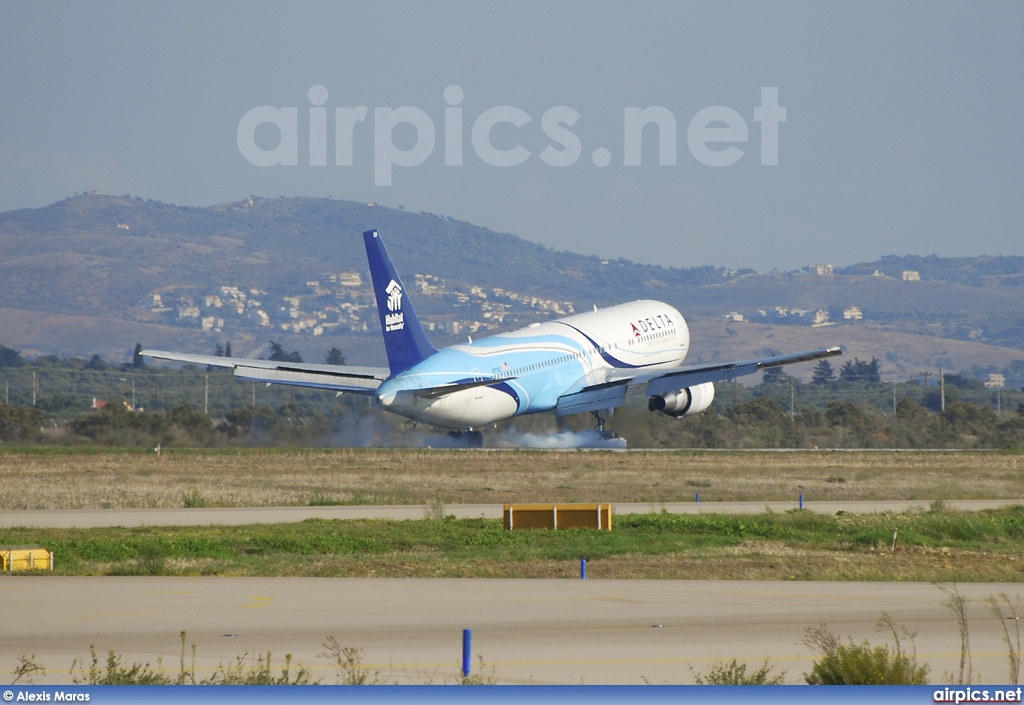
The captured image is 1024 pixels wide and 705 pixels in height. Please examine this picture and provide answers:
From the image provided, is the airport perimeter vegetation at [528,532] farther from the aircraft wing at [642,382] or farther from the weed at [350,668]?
the weed at [350,668]

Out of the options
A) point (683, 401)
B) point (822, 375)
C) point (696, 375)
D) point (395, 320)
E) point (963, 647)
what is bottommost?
point (963, 647)

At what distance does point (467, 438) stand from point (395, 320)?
9.98m

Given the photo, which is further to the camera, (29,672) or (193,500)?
(193,500)

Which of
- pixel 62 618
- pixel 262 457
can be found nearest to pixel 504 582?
pixel 62 618

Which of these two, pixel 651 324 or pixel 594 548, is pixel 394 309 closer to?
pixel 651 324

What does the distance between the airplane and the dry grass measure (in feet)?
7.44

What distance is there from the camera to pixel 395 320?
50.5m

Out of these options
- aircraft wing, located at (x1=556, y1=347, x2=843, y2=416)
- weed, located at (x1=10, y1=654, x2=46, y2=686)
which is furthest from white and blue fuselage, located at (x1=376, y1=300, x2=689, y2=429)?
weed, located at (x1=10, y1=654, x2=46, y2=686)

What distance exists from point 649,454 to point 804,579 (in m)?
34.7

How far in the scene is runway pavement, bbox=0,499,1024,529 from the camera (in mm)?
34656

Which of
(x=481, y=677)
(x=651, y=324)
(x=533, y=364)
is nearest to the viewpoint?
(x=481, y=677)

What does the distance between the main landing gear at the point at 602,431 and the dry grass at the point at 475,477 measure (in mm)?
2534

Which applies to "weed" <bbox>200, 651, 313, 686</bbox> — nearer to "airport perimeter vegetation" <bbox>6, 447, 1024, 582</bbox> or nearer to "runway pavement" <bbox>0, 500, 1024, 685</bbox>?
"runway pavement" <bbox>0, 500, 1024, 685</bbox>

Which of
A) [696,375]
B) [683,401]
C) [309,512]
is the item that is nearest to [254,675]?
[309,512]
